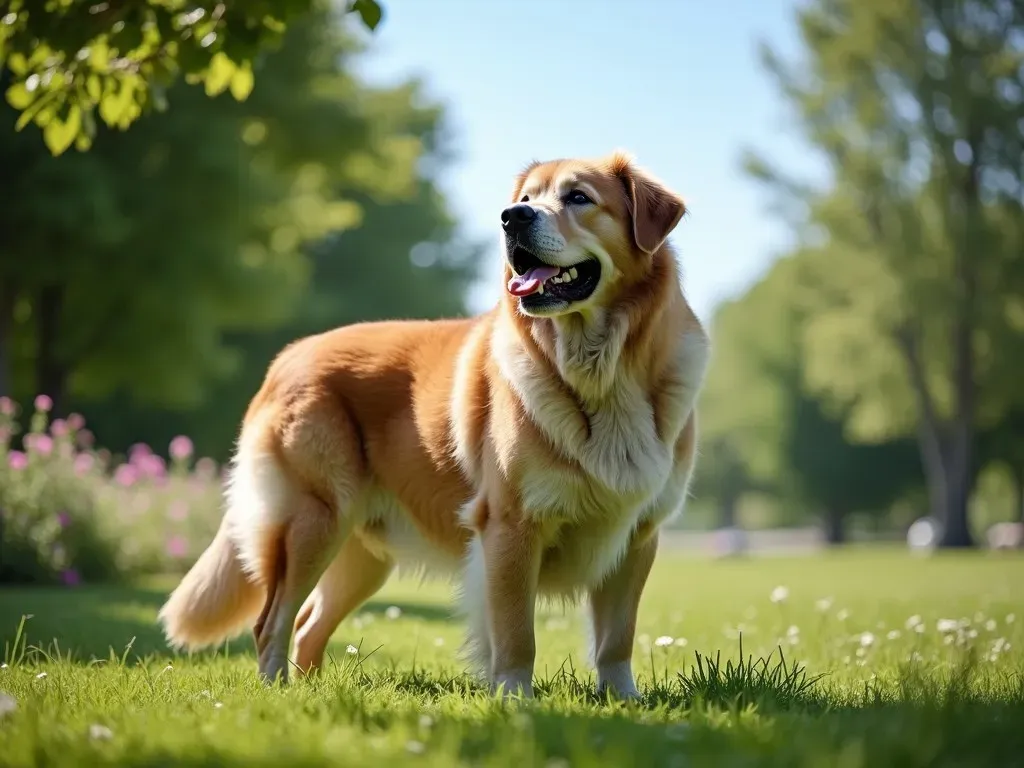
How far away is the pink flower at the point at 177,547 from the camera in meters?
12.2

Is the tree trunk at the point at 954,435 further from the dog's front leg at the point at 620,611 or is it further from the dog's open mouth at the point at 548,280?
the dog's open mouth at the point at 548,280

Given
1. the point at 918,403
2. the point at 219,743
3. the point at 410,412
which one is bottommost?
the point at 918,403

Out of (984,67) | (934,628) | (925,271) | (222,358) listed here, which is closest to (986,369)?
(925,271)

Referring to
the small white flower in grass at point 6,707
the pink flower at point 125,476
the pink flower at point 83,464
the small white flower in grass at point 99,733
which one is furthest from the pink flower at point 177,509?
the small white flower in grass at point 99,733

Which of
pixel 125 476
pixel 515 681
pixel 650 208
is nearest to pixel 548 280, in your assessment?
pixel 650 208

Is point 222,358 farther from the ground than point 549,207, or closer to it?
closer to it

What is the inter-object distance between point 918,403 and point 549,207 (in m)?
23.6

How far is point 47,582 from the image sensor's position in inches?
415

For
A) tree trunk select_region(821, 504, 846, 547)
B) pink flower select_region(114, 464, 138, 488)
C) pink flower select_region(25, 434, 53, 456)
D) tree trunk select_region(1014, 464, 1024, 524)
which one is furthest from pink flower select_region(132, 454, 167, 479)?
tree trunk select_region(821, 504, 846, 547)

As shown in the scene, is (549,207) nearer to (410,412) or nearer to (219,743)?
(410,412)

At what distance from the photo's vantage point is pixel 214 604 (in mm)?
4934

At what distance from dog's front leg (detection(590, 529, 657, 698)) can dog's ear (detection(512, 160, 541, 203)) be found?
1547 millimetres

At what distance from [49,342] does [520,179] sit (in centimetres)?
1435

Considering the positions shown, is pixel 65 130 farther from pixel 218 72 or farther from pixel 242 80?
pixel 242 80
